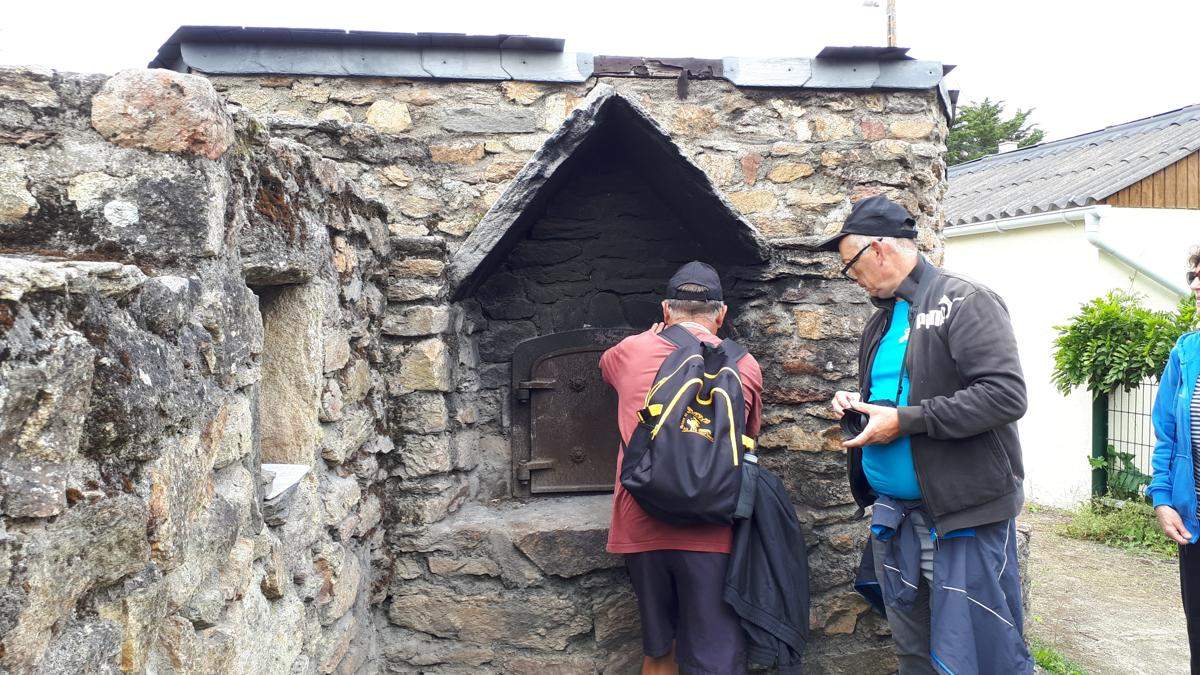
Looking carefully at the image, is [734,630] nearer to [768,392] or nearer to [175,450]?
[768,392]

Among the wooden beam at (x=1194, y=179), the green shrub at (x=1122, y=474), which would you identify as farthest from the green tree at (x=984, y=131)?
the green shrub at (x=1122, y=474)

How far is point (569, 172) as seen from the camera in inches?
145

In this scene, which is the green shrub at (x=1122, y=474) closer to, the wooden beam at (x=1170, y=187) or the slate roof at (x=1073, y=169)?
the slate roof at (x=1073, y=169)

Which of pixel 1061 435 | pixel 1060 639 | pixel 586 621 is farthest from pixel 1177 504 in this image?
pixel 1061 435

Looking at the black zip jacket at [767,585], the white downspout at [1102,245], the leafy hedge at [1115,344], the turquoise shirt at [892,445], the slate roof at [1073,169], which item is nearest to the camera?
the turquoise shirt at [892,445]

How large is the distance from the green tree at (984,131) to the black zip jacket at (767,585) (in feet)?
60.8

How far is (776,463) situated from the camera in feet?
11.9

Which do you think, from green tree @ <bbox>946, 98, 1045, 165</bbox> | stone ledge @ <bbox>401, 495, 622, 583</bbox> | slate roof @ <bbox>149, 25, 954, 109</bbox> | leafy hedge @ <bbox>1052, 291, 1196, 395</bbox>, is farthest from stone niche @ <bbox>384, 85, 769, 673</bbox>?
green tree @ <bbox>946, 98, 1045, 165</bbox>

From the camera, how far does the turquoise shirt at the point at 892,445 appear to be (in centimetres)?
242

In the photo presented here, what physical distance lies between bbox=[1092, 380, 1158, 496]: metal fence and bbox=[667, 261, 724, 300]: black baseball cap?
554cm

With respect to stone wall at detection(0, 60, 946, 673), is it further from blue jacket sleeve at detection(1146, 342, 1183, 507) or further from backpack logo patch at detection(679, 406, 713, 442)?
blue jacket sleeve at detection(1146, 342, 1183, 507)

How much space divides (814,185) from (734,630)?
6.85 feet

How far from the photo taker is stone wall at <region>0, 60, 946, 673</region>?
115 centimetres

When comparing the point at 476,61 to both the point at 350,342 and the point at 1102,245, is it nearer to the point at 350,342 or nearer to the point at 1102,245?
the point at 350,342
